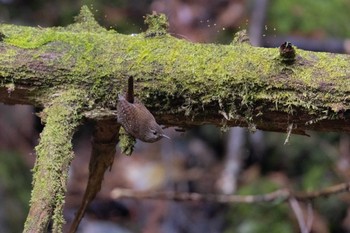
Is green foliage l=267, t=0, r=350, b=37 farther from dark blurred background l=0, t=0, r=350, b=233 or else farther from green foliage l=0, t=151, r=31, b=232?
green foliage l=0, t=151, r=31, b=232

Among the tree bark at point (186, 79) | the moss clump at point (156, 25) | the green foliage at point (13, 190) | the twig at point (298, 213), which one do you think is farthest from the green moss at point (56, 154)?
the green foliage at point (13, 190)

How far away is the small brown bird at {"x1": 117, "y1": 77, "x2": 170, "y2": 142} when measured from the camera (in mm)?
998

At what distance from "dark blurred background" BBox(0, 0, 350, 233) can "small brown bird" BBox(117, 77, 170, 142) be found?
5.84 feet

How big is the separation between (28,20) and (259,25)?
1.35 meters

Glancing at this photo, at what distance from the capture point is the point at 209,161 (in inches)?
139

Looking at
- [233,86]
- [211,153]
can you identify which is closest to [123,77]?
[233,86]

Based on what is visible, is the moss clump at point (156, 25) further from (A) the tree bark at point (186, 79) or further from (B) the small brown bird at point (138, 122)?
(B) the small brown bird at point (138, 122)

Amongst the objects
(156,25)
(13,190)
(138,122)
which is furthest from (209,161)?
(138,122)

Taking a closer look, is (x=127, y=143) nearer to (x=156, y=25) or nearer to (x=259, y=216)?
(x=156, y=25)

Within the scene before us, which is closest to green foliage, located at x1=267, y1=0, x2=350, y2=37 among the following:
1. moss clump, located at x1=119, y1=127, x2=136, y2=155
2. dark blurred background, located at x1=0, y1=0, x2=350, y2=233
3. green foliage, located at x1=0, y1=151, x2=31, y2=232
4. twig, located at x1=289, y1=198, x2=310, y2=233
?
dark blurred background, located at x1=0, y1=0, x2=350, y2=233

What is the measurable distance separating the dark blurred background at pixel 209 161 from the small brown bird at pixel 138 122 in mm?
1779

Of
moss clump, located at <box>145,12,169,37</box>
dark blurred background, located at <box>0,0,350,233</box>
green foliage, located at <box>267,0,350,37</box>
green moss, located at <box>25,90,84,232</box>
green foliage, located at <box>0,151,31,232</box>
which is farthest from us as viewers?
green foliage, located at <box>267,0,350,37</box>

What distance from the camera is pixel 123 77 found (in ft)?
3.54

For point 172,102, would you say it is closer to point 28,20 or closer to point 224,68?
point 224,68
